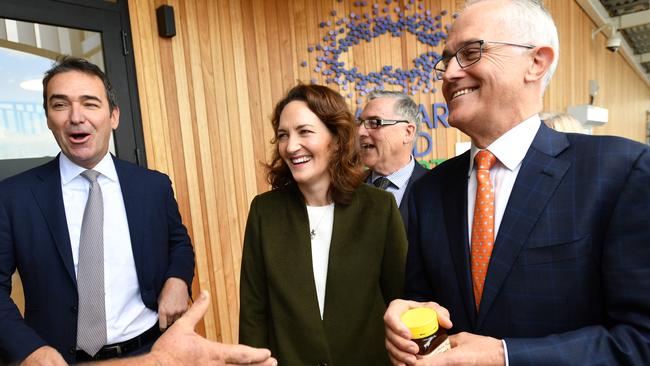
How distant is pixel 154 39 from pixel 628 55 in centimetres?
1293

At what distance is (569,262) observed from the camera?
0.96m

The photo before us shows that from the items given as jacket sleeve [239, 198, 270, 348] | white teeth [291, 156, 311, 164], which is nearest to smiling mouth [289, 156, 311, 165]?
white teeth [291, 156, 311, 164]

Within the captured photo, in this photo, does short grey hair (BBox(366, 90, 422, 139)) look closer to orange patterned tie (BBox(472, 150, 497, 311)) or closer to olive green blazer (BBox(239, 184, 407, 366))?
olive green blazer (BBox(239, 184, 407, 366))

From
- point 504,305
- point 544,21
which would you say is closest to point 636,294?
point 504,305

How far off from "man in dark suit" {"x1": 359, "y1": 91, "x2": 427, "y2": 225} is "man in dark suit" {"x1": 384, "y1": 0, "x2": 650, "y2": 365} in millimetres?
1190

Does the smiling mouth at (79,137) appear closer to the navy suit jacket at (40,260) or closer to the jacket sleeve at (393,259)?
the navy suit jacket at (40,260)

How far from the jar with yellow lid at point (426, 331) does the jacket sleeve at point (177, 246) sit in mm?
1338

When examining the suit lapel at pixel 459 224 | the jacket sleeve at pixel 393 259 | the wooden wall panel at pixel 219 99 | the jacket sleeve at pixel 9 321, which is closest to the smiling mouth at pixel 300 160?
the jacket sleeve at pixel 393 259

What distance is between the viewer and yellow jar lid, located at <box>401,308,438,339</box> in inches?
34.8

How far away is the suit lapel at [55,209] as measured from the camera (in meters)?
1.58

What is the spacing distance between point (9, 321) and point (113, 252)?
424mm

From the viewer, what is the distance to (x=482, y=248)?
1089mm

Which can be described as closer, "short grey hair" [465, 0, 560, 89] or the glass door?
"short grey hair" [465, 0, 560, 89]

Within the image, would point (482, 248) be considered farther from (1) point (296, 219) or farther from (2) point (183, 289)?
(2) point (183, 289)
